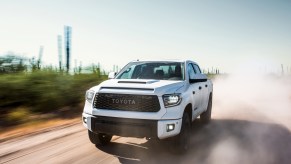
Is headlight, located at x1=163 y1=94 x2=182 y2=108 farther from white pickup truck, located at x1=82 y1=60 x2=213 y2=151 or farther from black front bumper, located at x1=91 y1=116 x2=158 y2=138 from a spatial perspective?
black front bumper, located at x1=91 y1=116 x2=158 y2=138

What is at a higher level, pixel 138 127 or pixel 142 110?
pixel 142 110

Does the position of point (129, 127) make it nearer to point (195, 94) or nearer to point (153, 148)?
point (153, 148)

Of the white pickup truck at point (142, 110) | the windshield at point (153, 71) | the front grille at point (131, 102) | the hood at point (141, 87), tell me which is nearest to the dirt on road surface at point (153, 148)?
the white pickup truck at point (142, 110)

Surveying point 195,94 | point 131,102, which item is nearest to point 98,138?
point 131,102

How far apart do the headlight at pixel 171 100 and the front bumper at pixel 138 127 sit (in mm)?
287

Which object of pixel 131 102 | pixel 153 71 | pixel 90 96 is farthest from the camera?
pixel 153 71

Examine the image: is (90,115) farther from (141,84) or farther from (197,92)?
(197,92)

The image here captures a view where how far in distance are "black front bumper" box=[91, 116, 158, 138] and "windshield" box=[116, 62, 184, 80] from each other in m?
1.67

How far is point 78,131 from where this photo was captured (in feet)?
27.1

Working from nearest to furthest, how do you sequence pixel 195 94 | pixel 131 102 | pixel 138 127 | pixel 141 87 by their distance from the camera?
pixel 138 127 < pixel 131 102 < pixel 141 87 < pixel 195 94

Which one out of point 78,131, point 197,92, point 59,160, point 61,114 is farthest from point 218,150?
point 61,114

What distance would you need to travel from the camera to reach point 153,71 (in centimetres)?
723

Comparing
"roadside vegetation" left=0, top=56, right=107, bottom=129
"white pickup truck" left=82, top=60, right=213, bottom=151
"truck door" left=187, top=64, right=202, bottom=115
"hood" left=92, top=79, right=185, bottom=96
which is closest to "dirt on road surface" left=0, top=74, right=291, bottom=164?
"white pickup truck" left=82, top=60, right=213, bottom=151

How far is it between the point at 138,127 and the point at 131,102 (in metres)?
0.45
